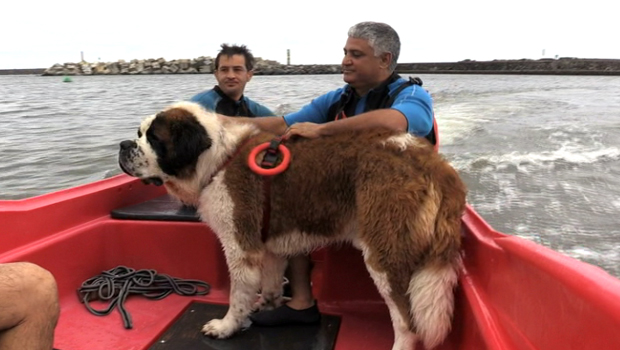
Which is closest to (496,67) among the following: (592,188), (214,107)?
(592,188)

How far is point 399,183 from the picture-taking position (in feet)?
8.35

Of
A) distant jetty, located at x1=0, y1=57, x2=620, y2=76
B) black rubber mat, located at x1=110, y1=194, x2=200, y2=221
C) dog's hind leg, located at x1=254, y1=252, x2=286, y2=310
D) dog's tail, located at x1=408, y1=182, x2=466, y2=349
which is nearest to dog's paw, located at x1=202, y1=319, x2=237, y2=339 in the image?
dog's hind leg, located at x1=254, y1=252, x2=286, y2=310

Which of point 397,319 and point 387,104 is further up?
point 387,104

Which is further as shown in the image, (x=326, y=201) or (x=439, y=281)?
(x=326, y=201)

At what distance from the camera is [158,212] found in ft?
13.1

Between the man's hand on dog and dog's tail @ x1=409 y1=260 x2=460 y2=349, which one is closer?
dog's tail @ x1=409 y1=260 x2=460 y2=349

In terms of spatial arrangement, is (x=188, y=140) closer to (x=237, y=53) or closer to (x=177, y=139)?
(x=177, y=139)

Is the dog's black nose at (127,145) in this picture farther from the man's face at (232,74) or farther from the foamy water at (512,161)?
the foamy water at (512,161)

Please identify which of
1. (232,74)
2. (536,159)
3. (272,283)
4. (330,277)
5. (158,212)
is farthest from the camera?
(536,159)

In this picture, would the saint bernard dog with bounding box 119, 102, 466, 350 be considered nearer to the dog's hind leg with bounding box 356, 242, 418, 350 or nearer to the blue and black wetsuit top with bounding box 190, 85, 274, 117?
the dog's hind leg with bounding box 356, 242, 418, 350

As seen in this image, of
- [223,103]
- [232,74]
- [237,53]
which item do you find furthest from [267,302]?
[237,53]

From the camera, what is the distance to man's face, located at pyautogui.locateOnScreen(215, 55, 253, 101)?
4.99m

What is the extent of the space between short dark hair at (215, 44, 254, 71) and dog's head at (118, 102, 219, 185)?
2.21 m

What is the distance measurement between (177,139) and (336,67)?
97.2m
